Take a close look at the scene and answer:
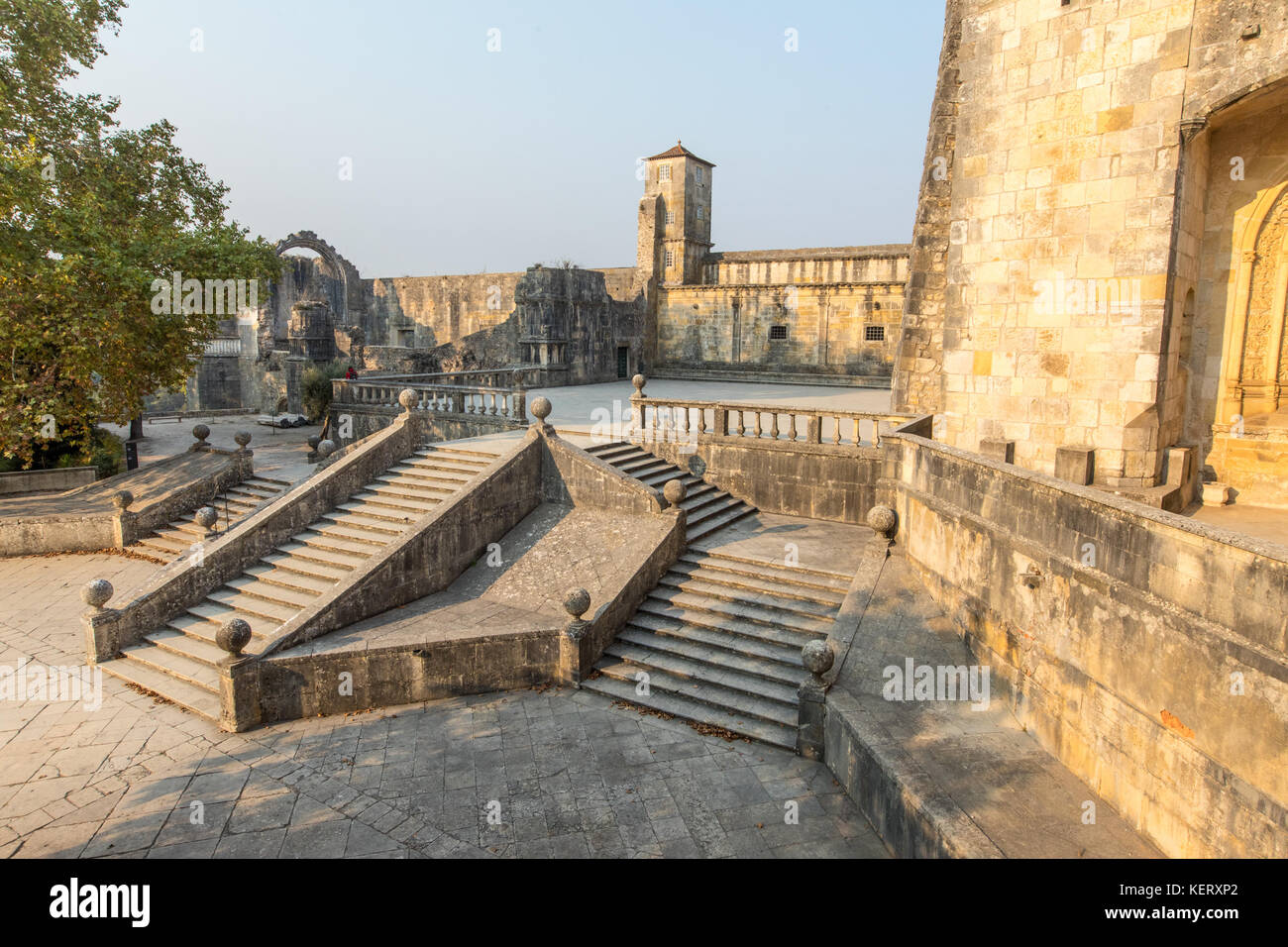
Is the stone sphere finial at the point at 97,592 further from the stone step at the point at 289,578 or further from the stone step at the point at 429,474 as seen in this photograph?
the stone step at the point at 429,474

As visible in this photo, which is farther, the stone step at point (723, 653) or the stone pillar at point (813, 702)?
the stone step at point (723, 653)

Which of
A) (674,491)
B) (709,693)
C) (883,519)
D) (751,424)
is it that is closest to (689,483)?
(674,491)

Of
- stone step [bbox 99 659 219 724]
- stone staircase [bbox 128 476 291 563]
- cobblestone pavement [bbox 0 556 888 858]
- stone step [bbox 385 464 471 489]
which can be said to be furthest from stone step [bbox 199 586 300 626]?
stone step [bbox 385 464 471 489]

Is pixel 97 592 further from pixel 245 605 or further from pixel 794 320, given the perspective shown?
pixel 794 320

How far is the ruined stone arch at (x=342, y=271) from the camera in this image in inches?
1464

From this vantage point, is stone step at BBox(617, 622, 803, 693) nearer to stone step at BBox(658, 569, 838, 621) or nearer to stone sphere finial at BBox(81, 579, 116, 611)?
stone step at BBox(658, 569, 838, 621)

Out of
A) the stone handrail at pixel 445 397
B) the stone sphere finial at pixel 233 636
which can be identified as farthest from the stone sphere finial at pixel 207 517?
the stone sphere finial at pixel 233 636

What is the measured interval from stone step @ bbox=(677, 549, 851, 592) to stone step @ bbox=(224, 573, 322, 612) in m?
6.26

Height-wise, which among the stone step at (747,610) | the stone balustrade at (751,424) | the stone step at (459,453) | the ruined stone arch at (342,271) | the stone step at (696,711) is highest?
the ruined stone arch at (342,271)

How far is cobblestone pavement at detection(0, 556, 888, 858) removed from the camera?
7.33m

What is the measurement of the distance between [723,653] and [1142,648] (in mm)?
5541

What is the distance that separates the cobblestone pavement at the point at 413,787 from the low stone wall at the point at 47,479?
36.0 feet

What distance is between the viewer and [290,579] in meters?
12.8

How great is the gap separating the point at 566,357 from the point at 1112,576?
22.9 meters
